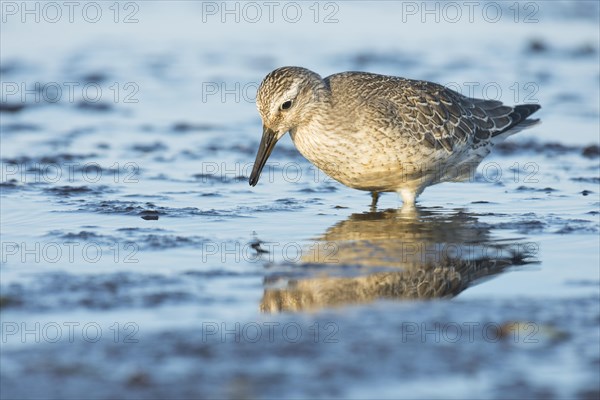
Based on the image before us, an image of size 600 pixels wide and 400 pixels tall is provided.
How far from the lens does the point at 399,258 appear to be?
25.3 feet

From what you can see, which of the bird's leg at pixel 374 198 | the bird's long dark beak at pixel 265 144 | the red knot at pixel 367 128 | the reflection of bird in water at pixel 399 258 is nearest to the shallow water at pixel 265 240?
the reflection of bird in water at pixel 399 258

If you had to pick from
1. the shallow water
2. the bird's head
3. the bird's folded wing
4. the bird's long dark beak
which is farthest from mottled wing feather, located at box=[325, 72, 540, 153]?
the bird's long dark beak

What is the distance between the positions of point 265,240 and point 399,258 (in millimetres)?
1113

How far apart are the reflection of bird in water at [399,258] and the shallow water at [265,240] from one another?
0.09 feet

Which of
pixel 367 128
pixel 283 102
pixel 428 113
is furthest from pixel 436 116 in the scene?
pixel 283 102

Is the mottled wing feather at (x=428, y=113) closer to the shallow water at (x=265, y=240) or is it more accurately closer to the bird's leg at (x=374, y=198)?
the shallow water at (x=265, y=240)

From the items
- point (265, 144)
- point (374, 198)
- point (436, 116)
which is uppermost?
point (436, 116)

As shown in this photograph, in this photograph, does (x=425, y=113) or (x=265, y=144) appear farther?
(x=425, y=113)

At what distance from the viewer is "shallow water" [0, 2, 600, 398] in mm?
5438

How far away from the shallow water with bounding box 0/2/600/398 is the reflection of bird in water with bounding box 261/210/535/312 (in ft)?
0.09

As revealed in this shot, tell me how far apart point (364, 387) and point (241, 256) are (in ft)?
8.98

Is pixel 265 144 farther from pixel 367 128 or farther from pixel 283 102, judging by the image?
pixel 367 128

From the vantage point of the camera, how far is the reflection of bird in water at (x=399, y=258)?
6828 mm

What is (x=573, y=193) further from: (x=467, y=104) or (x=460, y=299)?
(x=460, y=299)
